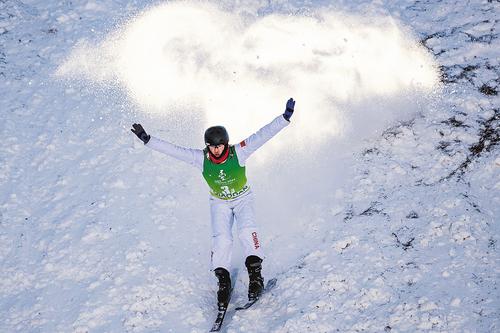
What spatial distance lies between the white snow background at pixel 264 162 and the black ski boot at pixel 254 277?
0.52ft

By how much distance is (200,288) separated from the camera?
5.98 m

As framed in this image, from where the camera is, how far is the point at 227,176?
229 inches

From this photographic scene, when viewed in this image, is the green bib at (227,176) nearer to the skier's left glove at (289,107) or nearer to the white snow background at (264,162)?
the skier's left glove at (289,107)

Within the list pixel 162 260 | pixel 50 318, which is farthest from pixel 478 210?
pixel 50 318

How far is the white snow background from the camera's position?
5527mm

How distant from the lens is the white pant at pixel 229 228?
5.63 m

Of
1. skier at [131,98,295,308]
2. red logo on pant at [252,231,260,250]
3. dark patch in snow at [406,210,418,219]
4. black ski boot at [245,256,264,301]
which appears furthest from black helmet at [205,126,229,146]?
dark patch in snow at [406,210,418,219]

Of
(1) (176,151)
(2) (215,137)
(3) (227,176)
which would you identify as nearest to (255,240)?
(3) (227,176)

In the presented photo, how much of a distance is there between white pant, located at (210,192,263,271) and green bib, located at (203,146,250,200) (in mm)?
122

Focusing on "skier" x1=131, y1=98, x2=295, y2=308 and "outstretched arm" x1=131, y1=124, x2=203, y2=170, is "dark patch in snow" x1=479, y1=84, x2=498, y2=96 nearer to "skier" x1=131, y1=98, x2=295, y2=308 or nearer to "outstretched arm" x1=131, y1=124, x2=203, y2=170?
"skier" x1=131, y1=98, x2=295, y2=308

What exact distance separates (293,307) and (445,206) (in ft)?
7.46

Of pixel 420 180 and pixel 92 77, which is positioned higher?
pixel 92 77

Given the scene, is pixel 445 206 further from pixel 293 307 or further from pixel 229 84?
pixel 229 84

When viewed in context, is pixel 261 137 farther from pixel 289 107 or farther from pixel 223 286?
pixel 223 286
